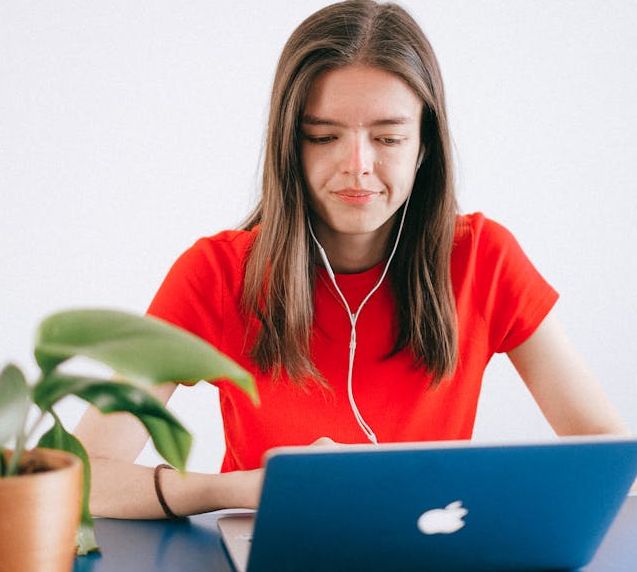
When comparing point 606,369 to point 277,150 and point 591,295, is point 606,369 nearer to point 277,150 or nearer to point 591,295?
point 591,295

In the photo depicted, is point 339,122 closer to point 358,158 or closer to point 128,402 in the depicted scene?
point 358,158

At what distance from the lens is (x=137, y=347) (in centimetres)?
65

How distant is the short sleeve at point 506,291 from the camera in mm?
1631

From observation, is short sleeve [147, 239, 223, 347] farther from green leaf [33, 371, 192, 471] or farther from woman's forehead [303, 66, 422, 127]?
green leaf [33, 371, 192, 471]

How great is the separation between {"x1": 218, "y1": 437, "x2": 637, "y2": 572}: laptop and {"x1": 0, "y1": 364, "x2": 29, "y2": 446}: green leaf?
0.68ft

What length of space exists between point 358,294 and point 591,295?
1.78 meters

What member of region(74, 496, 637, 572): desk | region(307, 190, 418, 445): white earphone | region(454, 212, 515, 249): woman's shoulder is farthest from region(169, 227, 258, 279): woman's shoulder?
region(74, 496, 637, 572): desk

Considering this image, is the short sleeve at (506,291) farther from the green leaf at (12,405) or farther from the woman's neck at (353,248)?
the green leaf at (12,405)

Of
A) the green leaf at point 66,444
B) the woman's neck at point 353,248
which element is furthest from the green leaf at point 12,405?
the woman's neck at point 353,248

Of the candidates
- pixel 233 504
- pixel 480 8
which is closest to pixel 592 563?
pixel 233 504

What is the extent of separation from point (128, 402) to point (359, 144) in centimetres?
77

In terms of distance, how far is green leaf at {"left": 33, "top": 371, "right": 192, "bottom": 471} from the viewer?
2.42 feet

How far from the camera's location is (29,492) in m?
0.72

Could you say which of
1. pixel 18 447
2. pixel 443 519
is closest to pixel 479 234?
pixel 443 519
